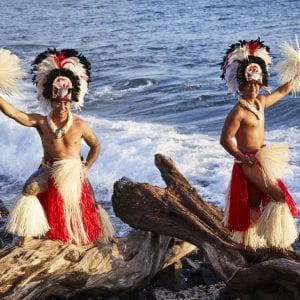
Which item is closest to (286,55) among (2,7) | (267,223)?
(267,223)

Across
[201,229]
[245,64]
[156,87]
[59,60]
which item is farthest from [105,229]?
[156,87]

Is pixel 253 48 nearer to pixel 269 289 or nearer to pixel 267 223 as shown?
pixel 267 223

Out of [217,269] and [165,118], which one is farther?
[165,118]

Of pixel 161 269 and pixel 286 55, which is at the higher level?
pixel 286 55

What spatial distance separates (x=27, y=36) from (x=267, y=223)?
2474 centimetres

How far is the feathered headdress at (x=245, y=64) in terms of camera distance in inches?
227

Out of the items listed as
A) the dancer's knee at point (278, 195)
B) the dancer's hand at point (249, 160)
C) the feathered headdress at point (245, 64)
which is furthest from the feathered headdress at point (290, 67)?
the dancer's knee at point (278, 195)

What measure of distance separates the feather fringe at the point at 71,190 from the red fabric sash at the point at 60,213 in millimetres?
35

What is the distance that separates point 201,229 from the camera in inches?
228

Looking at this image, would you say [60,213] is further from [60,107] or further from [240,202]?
[240,202]

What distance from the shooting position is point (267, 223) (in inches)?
222

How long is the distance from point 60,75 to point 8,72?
0.40m

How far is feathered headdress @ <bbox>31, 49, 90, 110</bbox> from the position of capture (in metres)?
5.82

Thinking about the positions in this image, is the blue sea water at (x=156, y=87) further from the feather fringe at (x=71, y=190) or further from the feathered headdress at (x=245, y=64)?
the feathered headdress at (x=245, y=64)
